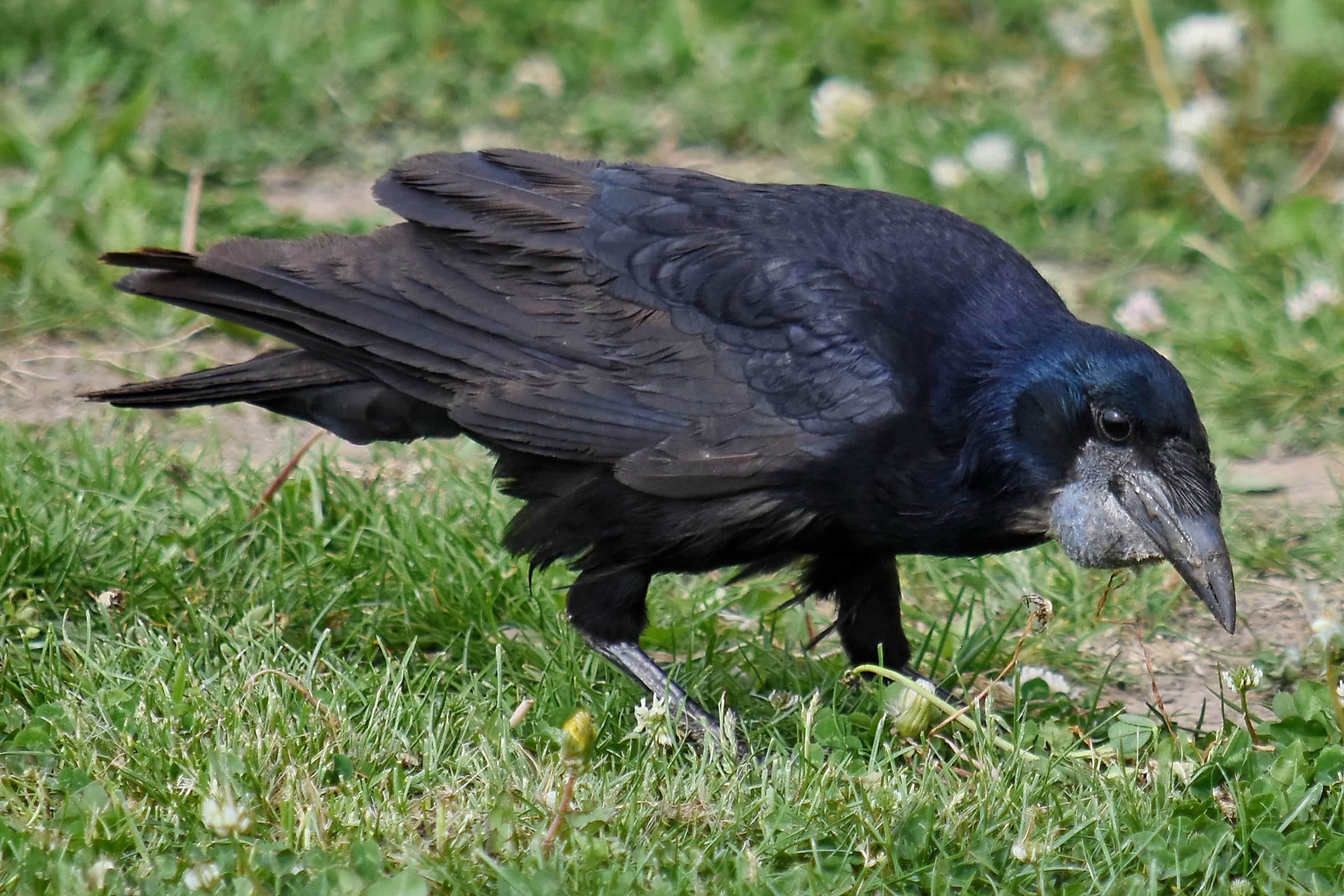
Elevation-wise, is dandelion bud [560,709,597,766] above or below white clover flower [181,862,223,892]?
above

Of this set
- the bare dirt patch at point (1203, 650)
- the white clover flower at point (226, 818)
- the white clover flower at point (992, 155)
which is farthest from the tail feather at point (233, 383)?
the white clover flower at point (992, 155)

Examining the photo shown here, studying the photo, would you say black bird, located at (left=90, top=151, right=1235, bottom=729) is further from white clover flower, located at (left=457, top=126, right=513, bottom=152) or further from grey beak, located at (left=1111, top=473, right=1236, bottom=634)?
white clover flower, located at (left=457, top=126, right=513, bottom=152)

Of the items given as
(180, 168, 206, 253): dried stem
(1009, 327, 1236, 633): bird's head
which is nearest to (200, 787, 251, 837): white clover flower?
(1009, 327, 1236, 633): bird's head

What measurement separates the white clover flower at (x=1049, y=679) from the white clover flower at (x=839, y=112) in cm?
307

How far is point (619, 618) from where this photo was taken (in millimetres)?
3678

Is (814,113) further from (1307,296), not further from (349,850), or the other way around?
(349,850)

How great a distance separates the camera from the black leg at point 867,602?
3.85 metres

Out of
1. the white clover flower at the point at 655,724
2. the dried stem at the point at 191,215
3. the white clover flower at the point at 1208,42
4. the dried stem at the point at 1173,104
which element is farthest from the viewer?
the white clover flower at the point at 1208,42

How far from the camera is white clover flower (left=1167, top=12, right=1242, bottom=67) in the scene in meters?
6.49

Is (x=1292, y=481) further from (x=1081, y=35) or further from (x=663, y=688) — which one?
(x=1081, y=35)

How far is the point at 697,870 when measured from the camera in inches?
115

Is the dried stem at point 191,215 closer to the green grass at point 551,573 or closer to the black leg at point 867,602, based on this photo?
the green grass at point 551,573

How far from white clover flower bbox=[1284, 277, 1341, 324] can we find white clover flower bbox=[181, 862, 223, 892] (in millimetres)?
3734

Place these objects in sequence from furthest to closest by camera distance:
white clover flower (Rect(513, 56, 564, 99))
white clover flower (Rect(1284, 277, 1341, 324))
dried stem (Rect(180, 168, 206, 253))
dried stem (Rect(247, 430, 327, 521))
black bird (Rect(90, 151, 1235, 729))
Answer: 1. white clover flower (Rect(513, 56, 564, 99))
2. dried stem (Rect(180, 168, 206, 253))
3. white clover flower (Rect(1284, 277, 1341, 324))
4. dried stem (Rect(247, 430, 327, 521))
5. black bird (Rect(90, 151, 1235, 729))
